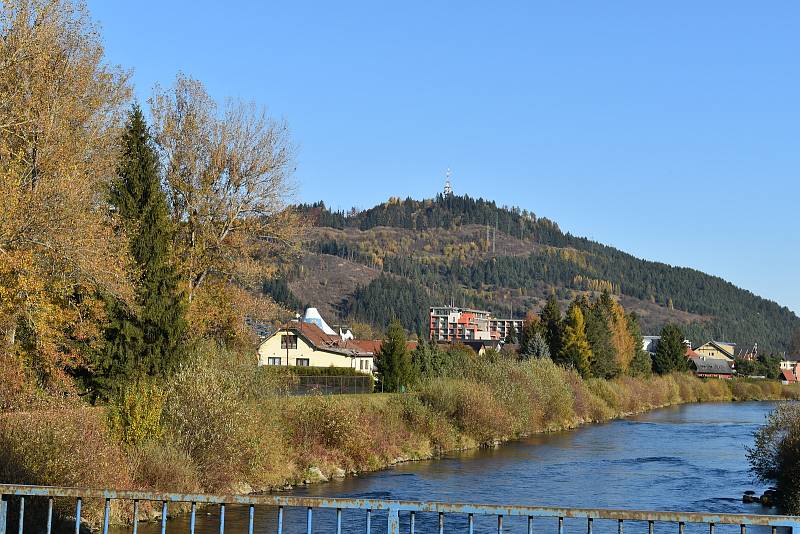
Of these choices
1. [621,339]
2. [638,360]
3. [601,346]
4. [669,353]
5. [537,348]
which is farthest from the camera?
[669,353]

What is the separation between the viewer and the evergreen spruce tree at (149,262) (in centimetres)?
3612

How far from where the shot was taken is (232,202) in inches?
1834

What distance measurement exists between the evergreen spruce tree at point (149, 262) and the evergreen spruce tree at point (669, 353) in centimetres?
10393

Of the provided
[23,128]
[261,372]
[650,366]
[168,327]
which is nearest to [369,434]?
[261,372]

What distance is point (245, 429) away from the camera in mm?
33875

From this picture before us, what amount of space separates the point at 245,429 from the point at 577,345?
69085mm

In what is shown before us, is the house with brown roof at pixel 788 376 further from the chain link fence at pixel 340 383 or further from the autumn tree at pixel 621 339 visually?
the chain link fence at pixel 340 383

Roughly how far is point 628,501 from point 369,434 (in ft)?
45.5

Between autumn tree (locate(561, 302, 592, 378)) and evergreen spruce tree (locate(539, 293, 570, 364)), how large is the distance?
0.60 meters

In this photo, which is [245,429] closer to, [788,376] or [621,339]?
[621,339]

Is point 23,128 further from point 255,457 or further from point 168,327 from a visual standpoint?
point 255,457

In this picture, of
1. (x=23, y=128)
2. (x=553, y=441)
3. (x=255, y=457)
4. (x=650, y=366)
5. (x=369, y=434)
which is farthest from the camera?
(x=650, y=366)

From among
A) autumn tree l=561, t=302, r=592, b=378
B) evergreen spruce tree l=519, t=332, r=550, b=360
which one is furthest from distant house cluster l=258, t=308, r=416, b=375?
autumn tree l=561, t=302, r=592, b=378

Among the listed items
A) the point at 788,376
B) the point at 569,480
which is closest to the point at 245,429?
the point at 569,480
